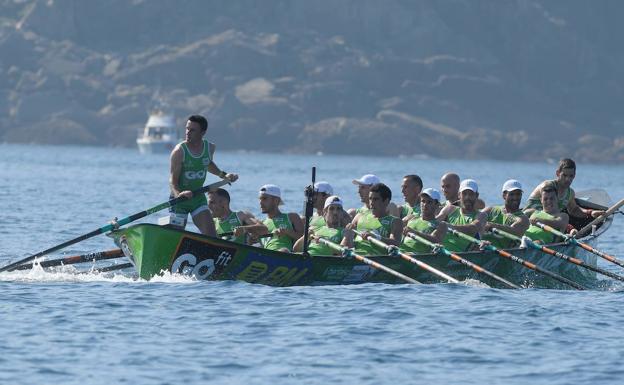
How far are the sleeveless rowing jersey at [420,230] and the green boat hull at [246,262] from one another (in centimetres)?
59

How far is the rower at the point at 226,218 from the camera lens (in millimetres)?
23755

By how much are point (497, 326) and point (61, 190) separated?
48.4m

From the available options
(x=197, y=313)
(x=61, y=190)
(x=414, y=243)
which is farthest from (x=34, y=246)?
(x=61, y=190)

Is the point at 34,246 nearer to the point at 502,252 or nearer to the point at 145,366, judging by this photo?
the point at 502,252

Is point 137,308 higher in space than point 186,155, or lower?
lower

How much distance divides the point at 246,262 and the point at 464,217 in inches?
168

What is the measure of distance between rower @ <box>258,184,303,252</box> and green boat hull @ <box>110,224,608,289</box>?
132 centimetres

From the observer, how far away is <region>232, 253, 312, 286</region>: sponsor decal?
71.6 feet

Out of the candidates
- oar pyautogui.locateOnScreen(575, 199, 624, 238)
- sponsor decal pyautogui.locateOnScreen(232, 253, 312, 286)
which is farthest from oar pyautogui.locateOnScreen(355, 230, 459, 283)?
oar pyautogui.locateOnScreen(575, 199, 624, 238)

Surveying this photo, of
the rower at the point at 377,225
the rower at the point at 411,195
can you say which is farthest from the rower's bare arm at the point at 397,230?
the rower at the point at 411,195

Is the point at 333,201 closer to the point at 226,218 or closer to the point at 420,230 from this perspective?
the point at 420,230

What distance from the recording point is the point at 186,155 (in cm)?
2181

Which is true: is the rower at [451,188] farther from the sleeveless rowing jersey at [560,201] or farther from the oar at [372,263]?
the oar at [372,263]

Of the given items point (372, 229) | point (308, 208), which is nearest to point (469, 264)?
point (372, 229)
